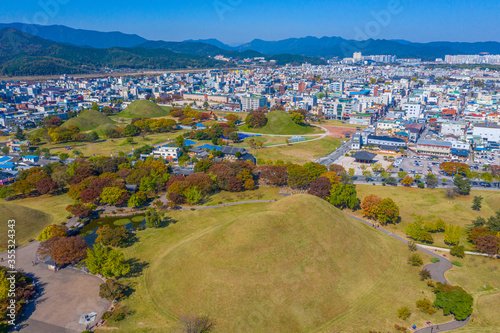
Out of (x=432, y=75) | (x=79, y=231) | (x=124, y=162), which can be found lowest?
(x=79, y=231)

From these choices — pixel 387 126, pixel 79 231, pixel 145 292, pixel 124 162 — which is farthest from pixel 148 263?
pixel 387 126

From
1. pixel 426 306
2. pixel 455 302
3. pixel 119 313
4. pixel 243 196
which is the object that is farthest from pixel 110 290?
pixel 455 302

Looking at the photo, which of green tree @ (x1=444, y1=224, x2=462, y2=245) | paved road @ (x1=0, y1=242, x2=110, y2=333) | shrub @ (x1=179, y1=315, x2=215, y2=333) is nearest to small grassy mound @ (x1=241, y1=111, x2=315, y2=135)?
green tree @ (x1=444, y1=224, x2=462, y2=245)

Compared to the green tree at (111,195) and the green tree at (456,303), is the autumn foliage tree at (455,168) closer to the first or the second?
the green tree at (456,303)

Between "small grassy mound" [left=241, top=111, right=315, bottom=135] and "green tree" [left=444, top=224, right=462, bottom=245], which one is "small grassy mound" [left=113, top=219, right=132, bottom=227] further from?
"small grassy mound" [left=241, top=111, right=315, bottom=135]

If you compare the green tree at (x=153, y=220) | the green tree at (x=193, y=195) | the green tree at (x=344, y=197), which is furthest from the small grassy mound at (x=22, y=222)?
the green tree at (x=344, y=197)

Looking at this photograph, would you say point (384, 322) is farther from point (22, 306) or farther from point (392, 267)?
point (22, 306)
